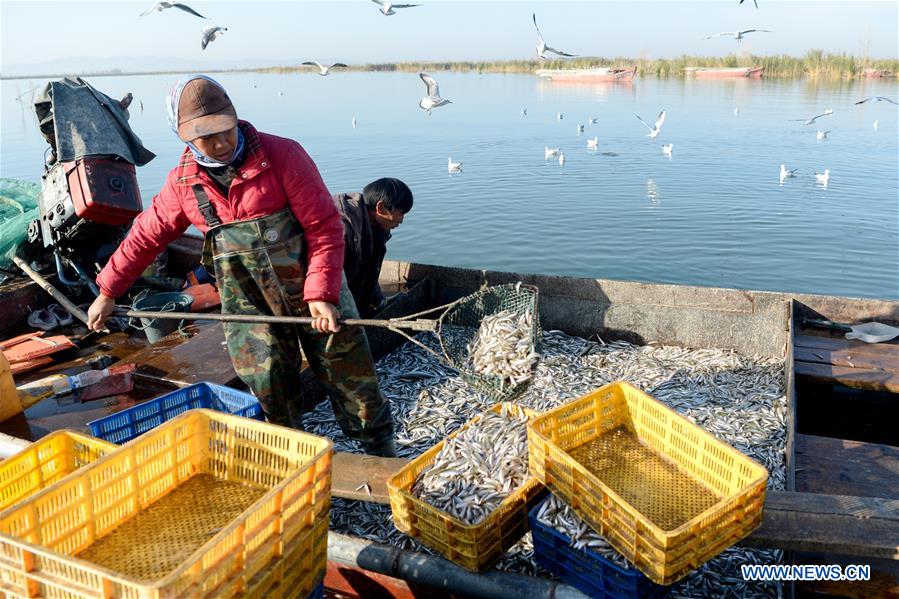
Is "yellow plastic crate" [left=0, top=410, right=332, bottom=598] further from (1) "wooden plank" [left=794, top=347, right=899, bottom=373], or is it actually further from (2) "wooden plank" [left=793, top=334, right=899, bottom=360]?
(2) "wooden plank" [left=793, top=334, right=899, bottom=360]

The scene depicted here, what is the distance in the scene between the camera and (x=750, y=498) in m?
2.72

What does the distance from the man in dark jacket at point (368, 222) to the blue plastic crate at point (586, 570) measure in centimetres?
322

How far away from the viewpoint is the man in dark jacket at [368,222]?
5812 millimetres

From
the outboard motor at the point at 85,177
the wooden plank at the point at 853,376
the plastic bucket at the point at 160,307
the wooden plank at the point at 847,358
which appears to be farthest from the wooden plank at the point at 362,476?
the outboard motor at the point at 85,177

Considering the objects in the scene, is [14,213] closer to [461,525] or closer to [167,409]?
[167,409]

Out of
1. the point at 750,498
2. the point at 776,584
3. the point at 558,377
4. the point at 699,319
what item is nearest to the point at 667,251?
the point at 699,319

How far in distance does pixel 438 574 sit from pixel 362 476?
71cm

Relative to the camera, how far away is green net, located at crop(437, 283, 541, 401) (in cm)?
419

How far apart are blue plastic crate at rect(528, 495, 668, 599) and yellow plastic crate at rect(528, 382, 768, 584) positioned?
0.14 meters

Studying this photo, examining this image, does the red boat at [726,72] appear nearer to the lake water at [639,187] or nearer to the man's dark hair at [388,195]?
the lake water at [639,187]

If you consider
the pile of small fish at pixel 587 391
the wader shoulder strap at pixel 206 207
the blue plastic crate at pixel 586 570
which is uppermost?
the wader shoulder strap at pixel 206 207

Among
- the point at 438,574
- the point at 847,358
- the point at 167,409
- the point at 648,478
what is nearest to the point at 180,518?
the point at 438,574

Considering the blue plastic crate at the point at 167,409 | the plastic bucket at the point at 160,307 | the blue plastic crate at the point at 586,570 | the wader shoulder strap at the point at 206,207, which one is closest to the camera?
the blue plastic crate at the point at 586,570

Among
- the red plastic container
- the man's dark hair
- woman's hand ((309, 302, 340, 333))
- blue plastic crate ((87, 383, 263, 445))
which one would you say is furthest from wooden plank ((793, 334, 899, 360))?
the red plastic container
